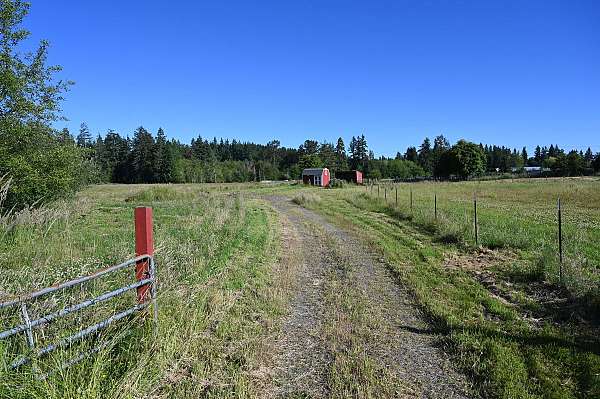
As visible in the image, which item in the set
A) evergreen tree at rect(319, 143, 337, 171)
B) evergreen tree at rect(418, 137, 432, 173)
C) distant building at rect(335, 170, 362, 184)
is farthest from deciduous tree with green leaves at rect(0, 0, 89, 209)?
evergreen tree at rect(418, 137, 432, 173)

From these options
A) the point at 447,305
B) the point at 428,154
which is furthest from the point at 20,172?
the point at 428,154

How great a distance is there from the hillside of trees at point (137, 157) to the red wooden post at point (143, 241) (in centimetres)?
282

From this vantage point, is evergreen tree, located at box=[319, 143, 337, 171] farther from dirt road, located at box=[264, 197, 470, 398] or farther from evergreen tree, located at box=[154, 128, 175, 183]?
dirt road, located at box=[264, 197, 470, 398]

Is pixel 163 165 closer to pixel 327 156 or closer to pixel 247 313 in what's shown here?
pixel 327 156

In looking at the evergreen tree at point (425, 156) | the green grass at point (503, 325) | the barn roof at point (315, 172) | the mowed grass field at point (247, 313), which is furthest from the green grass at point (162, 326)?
the evergreen tree at point (425, 156)

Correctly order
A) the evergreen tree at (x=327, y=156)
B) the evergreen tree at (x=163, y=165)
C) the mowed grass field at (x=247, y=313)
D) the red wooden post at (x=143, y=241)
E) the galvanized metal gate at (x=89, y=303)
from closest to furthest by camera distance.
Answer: the galvanized metal gate at (x=89, y=303)
the mowed grass field at (x=247, y=313)
the red wooden post at (x=143, y=241)
the evergreen tree at (x=163, y=165)
the evergreen tree at (x=327, y=156)

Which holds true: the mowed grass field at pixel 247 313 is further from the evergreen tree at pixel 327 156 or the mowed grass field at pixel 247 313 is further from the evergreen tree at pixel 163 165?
the evergreen tree at pixel 327 156

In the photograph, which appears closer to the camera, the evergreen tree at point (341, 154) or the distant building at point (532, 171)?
the distant building at point (532, 171)

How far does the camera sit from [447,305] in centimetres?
661

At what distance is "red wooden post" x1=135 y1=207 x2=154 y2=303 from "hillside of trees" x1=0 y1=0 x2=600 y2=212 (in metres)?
2.82

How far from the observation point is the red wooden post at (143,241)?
4.46 m

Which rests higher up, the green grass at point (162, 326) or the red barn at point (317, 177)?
the red barn at point (317, 177)

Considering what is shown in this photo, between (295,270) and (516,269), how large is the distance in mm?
4824

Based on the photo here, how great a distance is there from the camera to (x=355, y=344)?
5.05 meters
